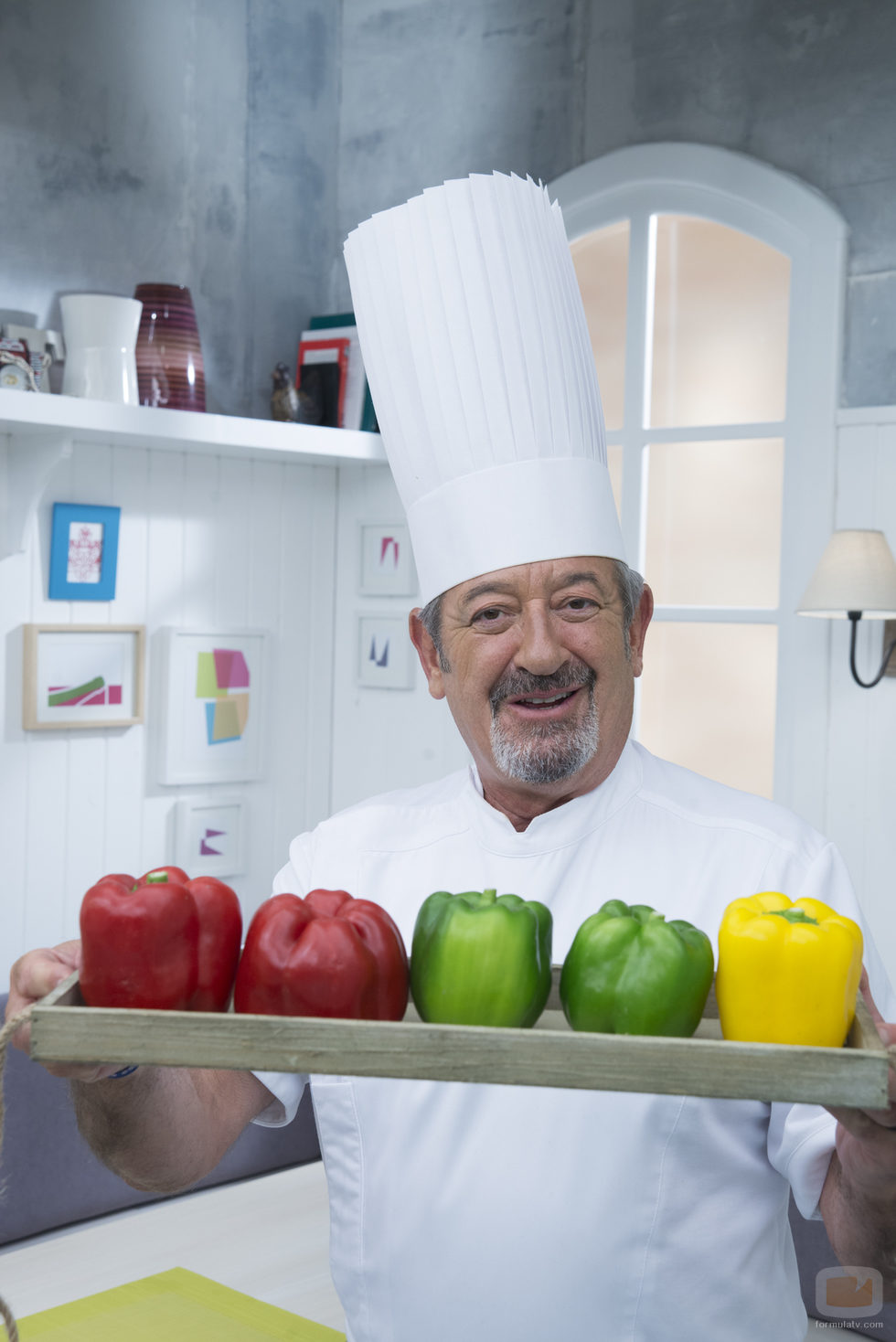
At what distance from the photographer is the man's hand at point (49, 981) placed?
0.97 meters

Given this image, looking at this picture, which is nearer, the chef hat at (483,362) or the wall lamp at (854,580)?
the chef hat at (483,362)

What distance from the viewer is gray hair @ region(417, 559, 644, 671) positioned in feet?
4.57

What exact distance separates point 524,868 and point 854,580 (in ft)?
4.48

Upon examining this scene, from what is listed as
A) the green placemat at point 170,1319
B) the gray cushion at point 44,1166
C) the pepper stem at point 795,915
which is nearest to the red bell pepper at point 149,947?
the pepper stem at point 795,915

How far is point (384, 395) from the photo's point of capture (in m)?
1.49

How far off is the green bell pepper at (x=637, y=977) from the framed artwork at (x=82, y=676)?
2.23 metres

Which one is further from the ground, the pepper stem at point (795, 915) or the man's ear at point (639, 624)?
the man's ear at point (639, 624)

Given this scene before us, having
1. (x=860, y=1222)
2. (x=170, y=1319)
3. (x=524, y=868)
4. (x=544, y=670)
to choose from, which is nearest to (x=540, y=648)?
(x=544, y=670)

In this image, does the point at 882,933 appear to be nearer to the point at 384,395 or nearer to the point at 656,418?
the point at 656,418

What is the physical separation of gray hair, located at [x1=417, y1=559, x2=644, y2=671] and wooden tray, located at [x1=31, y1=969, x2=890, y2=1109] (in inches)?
23.9

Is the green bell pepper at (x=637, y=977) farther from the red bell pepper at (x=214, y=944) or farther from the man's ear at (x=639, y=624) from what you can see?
the man's ear at (x=639, y=624)

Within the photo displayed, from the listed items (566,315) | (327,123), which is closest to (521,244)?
(566,315)

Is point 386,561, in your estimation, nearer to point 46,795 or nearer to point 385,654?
point 385,654

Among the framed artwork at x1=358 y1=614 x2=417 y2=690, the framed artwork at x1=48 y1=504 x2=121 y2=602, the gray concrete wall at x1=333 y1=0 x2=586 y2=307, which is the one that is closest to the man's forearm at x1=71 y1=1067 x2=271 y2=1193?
the framed artwork at x1=48 y1=504 x2=121 y2=602
